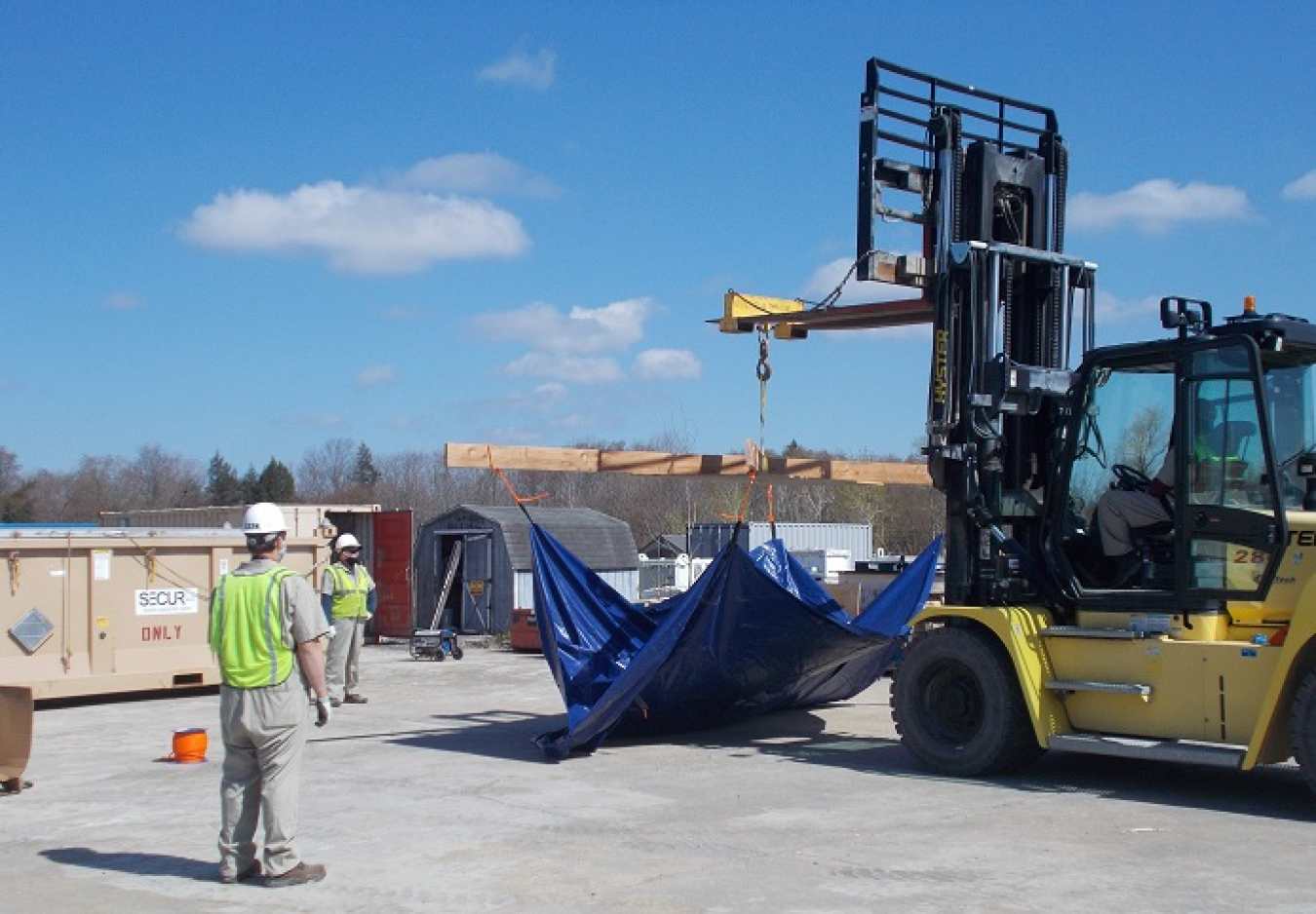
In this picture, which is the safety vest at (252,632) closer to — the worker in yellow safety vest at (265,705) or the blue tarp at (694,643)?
the worker in yellow safety vest at (265,705)

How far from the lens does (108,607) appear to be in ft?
54.6

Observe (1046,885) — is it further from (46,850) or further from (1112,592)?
(46,850)

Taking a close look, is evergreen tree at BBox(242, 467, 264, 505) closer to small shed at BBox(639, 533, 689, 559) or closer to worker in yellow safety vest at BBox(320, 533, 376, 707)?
small shed at BBox(639, 533, 689, 559)

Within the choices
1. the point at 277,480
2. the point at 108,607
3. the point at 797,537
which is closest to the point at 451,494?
the point at 277,480

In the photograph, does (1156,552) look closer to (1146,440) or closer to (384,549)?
(1146,440)

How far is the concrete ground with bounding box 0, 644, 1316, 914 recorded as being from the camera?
283 inches

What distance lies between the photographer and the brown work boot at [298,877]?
736 cm

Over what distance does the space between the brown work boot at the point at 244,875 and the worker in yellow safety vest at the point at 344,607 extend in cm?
839

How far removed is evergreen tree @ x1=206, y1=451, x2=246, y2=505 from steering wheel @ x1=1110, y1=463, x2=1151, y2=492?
2652 inches

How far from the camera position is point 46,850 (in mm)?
8430

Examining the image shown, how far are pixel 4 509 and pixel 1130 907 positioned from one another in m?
61.6

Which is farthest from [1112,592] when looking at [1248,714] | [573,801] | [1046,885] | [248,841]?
[248,841]

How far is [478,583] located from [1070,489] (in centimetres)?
1845

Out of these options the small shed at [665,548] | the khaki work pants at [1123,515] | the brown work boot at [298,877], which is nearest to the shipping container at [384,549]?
the small shed at [665,548]
